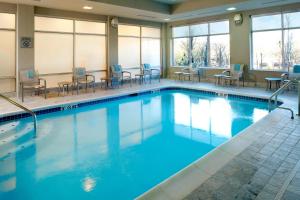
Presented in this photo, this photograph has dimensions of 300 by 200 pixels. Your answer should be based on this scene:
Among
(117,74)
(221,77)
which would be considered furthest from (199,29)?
(117,74)

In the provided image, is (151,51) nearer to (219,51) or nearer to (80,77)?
(219,51)

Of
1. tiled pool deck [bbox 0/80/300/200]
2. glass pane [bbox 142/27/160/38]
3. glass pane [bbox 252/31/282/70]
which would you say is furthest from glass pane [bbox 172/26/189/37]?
tiled pool deck [bbox 0/80/300/200]

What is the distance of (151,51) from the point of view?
37.9 feet

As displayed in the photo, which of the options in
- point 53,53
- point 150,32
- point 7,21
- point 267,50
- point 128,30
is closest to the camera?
point 7,21

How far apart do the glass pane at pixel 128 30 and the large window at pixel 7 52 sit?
4012 mm

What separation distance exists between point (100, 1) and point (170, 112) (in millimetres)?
3656

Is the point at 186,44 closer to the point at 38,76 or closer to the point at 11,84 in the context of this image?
the point at 38,76

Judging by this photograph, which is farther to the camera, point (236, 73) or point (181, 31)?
point (181, 31)

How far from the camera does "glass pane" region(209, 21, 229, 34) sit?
31.9 feet

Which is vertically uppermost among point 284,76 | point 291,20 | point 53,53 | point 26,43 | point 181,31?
point 181,31

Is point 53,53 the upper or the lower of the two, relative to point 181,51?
lower

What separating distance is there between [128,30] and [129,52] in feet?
2.92

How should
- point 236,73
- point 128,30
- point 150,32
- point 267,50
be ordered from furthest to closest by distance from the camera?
point 150,32, point 128,30, point 236,73, point 267,50

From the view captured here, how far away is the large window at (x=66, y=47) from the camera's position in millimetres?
7766
